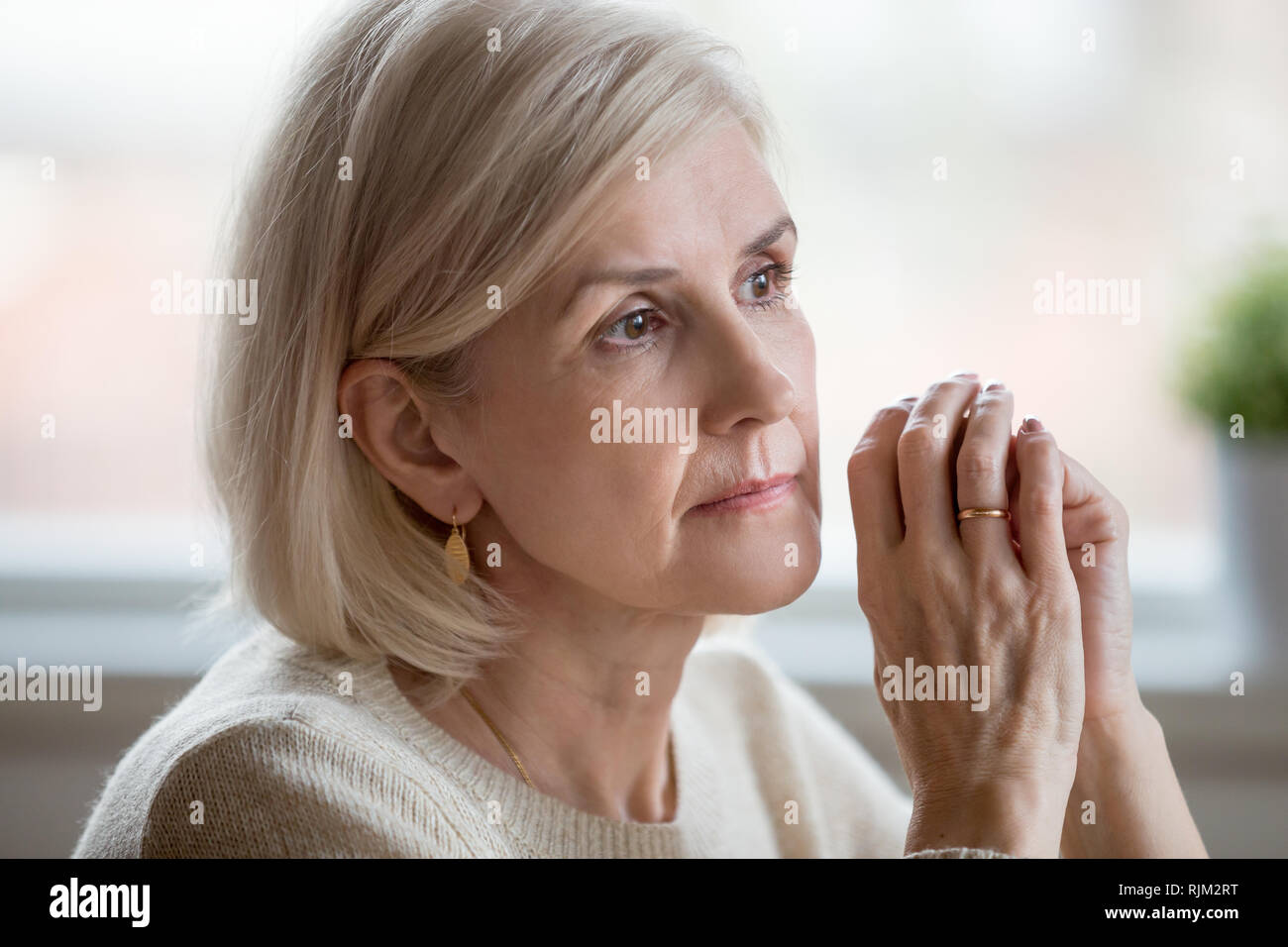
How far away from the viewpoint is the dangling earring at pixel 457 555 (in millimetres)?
961

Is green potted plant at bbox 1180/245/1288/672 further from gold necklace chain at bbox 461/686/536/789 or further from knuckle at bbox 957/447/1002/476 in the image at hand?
gold necklace chain at bbox 461/686/536/789

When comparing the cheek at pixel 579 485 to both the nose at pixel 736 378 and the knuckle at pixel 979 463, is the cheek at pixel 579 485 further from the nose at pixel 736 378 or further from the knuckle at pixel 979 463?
the knuckle at pixel 979 463

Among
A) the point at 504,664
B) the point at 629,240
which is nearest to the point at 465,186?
the point at 629,240

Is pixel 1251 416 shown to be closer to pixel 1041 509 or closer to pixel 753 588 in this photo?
pixel 1041 509

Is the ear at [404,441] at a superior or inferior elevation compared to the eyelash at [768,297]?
inferior

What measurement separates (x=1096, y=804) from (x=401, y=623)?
62 cm

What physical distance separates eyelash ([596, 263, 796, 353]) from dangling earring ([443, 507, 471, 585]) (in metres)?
0.23

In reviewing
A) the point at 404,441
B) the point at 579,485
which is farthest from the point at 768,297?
the point at 404,441

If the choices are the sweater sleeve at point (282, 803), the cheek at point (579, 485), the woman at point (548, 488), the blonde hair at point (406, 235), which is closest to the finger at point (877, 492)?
the woman at point (548, 488)

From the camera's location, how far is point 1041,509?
2.68 ft

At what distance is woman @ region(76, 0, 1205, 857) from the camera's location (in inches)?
32.3

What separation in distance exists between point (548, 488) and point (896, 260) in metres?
0.96

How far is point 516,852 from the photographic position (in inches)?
36.8
